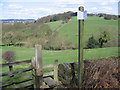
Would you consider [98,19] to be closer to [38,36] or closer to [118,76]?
[38,36]

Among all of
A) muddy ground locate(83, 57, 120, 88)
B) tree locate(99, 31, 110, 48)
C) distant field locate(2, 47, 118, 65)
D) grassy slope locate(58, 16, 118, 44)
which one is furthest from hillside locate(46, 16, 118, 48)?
muddy ground locate(83, 57, 120, 88)

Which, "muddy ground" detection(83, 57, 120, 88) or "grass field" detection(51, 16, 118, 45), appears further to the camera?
"grass field" detection(51, 16, 118, 45)

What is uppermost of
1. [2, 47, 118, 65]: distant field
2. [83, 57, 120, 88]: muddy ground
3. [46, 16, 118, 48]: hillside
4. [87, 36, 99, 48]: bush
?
[46, 16, 118, 48]: hillside

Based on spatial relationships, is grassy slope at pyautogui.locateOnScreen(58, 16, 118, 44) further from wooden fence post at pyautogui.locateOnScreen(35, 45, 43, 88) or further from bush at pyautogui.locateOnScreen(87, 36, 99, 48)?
wooden fence post at pyautogui.locateOnScreen(35, 45, 43, 88)

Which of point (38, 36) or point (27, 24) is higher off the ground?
point (27, 24)

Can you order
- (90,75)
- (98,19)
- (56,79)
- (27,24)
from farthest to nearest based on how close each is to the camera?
1. (98,19)
2. (27,24)
3. (56,79)
4. (90,75)

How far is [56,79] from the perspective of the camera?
4.88 metres

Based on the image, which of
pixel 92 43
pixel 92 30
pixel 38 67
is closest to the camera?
pixel 38 67

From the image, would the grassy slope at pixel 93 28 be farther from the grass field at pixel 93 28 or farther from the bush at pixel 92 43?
the bush at pixel 92 43

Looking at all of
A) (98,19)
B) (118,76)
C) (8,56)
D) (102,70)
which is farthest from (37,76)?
(98,19)

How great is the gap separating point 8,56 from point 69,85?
6.08m

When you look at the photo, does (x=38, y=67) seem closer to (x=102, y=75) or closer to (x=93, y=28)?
(x=102, y=75)

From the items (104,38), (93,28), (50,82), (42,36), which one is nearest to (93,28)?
(93,28)

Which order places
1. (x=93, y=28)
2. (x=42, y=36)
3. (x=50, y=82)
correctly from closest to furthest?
(x=50, y=82)
(x=42, y=36)
(x=93, y=28)
